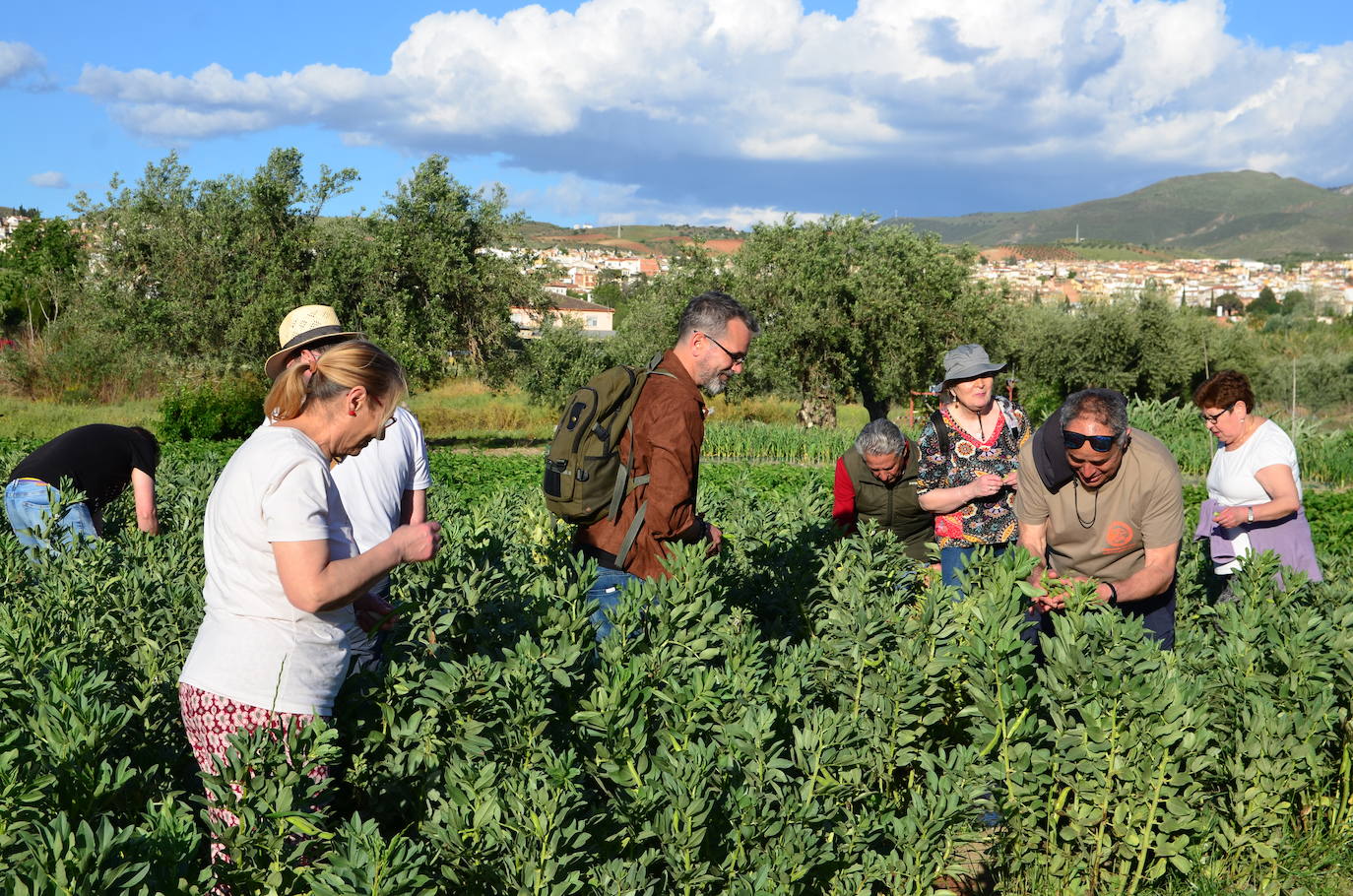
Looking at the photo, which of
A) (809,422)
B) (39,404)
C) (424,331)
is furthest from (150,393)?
(809,422)

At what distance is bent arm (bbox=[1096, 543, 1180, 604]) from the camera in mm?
4113

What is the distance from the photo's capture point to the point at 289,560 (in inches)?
91.6

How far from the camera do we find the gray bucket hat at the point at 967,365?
4.91 m

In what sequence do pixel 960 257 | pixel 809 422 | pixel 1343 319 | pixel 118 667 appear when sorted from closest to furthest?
pixel 118 667
pixel 809 422
pixel 960 257
pixel 1343 319

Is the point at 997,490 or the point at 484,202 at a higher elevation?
the point at 484,202

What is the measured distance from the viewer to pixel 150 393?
32438mm

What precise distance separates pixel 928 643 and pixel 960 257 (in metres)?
28.7

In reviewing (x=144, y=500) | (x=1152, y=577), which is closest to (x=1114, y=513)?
(x=1152, y=577)

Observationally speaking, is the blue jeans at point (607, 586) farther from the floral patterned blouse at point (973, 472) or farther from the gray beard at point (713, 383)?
the floral patterned blouse at point (973, 472)

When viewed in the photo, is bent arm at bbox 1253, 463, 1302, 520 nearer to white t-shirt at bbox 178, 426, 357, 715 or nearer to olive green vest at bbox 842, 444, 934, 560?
olive green vest at bbox 842, 444, 934, 560

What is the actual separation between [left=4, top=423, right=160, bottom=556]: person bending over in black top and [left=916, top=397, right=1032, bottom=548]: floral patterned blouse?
395 cm

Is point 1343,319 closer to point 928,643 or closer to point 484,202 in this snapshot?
point 484,202

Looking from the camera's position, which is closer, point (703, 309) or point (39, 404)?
point (703, 309)

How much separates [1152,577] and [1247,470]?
1494 mm
